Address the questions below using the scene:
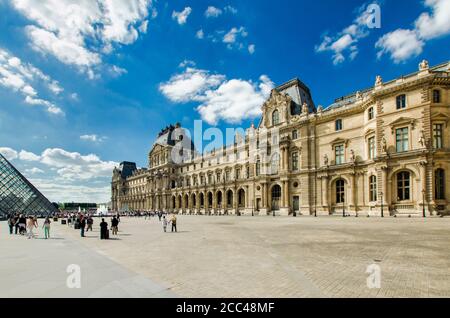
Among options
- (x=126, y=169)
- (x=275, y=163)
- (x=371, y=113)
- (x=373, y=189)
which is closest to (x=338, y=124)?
(x=371, y=113)

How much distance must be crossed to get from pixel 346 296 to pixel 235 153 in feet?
190

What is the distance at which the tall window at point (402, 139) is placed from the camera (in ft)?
107

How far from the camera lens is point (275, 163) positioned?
51219 mm

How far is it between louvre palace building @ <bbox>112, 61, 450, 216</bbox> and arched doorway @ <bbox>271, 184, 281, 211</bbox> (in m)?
0.19

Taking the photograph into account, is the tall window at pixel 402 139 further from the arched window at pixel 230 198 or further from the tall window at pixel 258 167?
the arched window at pixel 230 198

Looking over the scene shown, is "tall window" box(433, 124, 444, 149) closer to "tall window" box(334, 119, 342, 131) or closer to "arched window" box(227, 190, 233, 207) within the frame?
"tall window" box(334, 119, 342, 131)

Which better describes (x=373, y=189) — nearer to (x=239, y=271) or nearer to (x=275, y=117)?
(x=275, y=117)

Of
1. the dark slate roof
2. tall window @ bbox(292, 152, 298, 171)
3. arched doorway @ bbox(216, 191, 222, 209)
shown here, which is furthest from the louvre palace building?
the dark slate roof

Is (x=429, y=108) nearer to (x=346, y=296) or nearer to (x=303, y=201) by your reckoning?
(x=303, y=201)

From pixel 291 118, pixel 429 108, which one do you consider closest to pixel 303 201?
pixel 291 118

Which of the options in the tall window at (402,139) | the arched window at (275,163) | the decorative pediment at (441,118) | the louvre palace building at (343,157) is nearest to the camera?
the decorative pediment at (441,118)

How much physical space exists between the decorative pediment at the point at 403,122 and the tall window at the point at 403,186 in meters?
5.84

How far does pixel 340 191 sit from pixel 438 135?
14.7m

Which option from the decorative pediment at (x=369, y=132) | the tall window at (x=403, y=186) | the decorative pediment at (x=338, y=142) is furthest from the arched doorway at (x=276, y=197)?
the tall window at (x=403, y=186)
